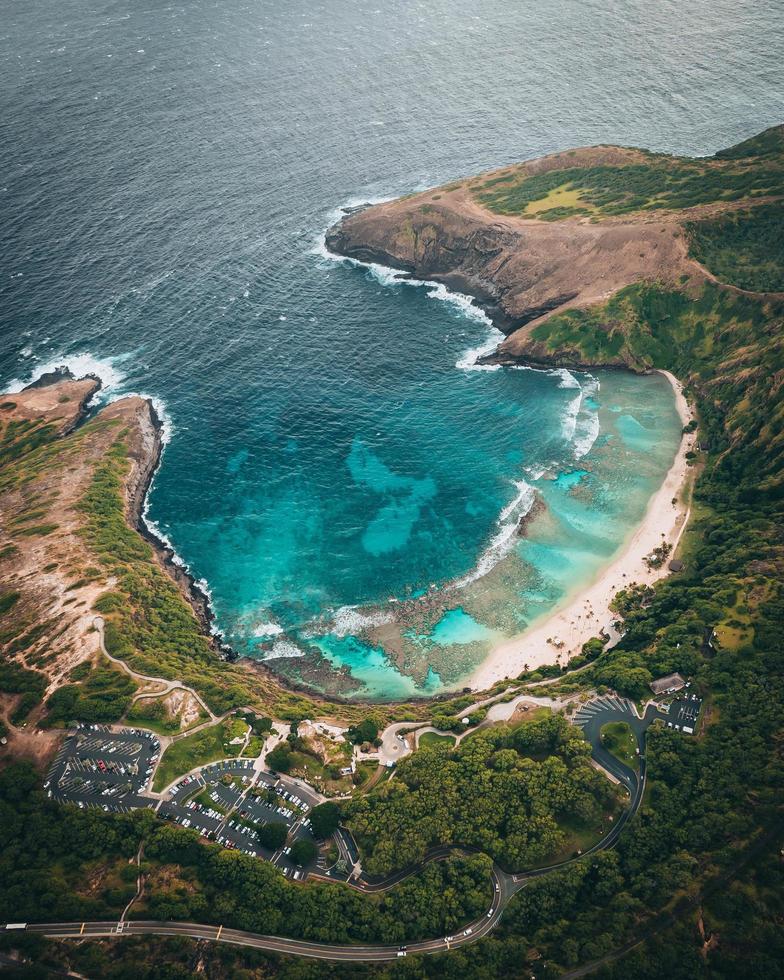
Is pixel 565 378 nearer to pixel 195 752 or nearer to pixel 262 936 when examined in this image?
pixel 195 752

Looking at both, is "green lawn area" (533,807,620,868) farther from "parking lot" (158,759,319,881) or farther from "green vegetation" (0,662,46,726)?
"green vegetation" (0,662,46,726)

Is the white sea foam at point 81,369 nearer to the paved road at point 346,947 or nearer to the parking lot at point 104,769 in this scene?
the parking lot at point 104,769

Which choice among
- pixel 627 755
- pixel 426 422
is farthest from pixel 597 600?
pixel 426 422

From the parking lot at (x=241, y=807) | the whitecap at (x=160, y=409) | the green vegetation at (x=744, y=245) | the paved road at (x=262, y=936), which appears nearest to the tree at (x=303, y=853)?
the parking lot at (x=241, y=807)

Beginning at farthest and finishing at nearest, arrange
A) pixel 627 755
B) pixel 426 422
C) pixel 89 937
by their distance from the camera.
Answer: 1. pixel 426 422
2. pixel 627 755
3. pixel 89 937

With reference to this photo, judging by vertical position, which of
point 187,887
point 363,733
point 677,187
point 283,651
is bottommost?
point 283,651

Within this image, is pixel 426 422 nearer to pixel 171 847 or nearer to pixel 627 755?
pixel 627 755

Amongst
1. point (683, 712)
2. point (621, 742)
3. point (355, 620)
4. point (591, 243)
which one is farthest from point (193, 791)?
point (591, 243)
